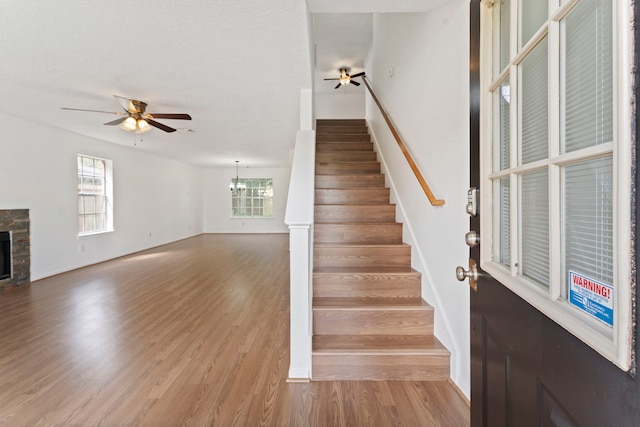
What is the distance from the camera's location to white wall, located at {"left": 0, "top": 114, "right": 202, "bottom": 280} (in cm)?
420

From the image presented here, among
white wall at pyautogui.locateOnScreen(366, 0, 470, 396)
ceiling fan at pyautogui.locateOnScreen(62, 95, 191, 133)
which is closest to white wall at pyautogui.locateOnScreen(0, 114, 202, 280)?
ceiling fan at pyautogui.locateOnScreen(62, 95, 191, 133)

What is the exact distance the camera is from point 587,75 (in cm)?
58

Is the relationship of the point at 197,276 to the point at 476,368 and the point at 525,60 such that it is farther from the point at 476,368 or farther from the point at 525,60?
the point at 525,60

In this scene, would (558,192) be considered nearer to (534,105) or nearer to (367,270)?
(534,105)

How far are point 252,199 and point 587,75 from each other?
1069 centimetres

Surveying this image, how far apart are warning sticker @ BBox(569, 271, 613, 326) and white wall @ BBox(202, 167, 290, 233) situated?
10.1 metres

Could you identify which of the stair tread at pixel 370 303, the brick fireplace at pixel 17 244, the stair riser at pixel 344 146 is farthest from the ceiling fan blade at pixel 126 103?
the stair tread at pixel 370 303

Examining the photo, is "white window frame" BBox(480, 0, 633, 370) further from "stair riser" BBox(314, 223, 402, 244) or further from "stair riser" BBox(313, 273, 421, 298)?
"stair riser" BBox(314, 223, 402, 244)

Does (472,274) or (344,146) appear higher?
(344,146)

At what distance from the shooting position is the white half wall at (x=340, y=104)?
8.11 metres

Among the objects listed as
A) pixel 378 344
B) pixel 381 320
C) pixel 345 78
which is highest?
pixel 345 78

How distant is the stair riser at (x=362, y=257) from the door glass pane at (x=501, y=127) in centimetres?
187

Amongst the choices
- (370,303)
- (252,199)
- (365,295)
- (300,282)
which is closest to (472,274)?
(300,282)

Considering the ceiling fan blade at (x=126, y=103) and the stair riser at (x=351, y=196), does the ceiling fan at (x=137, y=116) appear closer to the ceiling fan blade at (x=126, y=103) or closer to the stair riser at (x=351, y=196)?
the ceiling fan blade at (x=126, y=103)
